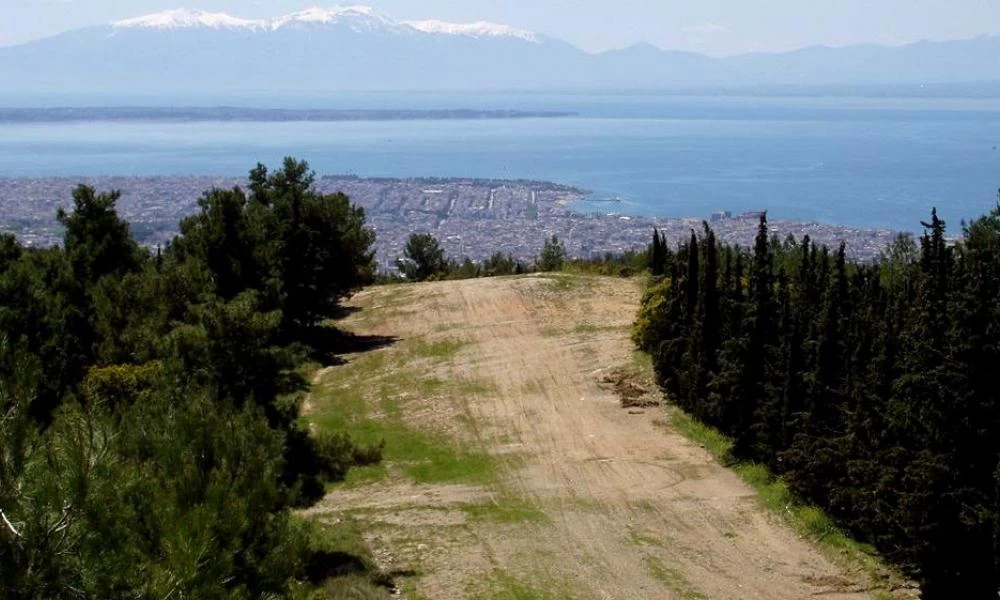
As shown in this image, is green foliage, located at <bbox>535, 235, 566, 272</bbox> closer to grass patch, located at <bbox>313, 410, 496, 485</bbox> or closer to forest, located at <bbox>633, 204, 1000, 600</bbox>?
forest, located at <bbox>633, 204, 1000, 600</bbox>

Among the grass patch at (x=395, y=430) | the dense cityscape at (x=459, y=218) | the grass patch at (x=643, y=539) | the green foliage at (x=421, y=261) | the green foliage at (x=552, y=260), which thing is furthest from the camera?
the dense cityscape at (x=459, y=218)

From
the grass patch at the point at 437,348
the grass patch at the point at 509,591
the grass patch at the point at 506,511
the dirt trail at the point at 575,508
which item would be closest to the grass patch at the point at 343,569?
the dirt trail at the point at 575,508

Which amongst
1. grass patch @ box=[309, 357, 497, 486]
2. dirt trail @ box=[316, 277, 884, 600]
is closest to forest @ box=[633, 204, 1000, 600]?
dirt trail @ box=[316, 277, 884, 600]

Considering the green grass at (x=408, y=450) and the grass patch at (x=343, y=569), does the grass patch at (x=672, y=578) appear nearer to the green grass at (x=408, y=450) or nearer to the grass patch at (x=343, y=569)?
the grass patch at (x=343, y=569)

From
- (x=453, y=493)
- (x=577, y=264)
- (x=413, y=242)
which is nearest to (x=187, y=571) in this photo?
(x=453, y=493)

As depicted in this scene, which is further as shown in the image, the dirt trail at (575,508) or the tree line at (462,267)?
the tree line at (462,267)

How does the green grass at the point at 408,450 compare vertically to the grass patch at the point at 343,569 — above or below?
below

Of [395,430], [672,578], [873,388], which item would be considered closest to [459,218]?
[395,430]
